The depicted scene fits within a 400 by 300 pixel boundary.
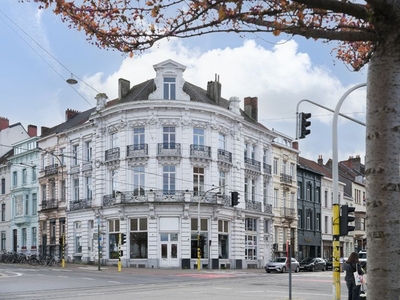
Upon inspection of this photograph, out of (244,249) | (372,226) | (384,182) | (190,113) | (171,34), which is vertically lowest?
(244,249)

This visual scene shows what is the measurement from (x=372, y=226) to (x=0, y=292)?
63.0 ft

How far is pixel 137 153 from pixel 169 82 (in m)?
6.19

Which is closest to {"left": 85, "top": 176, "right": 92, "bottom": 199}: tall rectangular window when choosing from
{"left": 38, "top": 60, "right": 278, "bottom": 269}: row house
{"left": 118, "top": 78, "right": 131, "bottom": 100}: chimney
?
{"left": 38, "top": 60, "right": 278, "bottom": 269}: row house

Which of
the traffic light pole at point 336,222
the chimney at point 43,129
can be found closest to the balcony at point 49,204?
the chimney at point 43,129

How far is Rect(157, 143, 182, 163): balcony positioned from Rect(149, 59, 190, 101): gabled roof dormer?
12.3 feet

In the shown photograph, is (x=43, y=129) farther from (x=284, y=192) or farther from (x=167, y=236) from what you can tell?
(x=284, y=192)

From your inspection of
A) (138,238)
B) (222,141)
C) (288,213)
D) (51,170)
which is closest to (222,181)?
(222,141)

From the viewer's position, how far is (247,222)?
51.8 metres

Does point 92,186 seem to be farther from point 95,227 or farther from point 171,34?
point 171,34

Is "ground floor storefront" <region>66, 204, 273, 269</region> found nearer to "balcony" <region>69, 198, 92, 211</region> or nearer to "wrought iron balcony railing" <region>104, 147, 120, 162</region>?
"balcony" <region>69, 198, 92, 211</region>

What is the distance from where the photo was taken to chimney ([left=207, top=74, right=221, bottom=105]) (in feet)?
165

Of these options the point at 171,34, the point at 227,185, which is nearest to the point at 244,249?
the point at 227,185

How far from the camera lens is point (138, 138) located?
153 feet

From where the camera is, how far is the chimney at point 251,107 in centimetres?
5706
